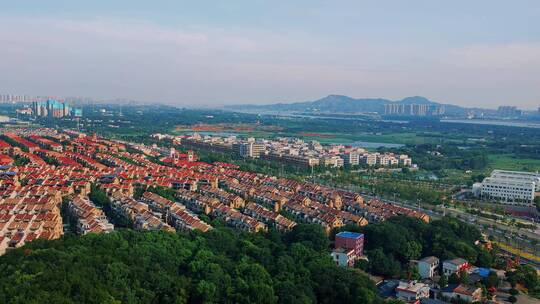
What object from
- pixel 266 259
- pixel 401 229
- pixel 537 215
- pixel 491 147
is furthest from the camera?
pixel 491 147

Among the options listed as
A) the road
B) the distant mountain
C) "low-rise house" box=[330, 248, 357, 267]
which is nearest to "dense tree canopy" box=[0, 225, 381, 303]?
"low-rise house" box=[330, 248, 357, 267]

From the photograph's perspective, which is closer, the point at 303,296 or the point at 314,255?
the point at 303,296

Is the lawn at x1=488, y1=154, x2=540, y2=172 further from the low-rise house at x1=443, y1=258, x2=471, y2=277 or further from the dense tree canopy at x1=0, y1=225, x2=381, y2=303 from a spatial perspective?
the dense tree canopy at x1=0, y1=225, x2=381, y2=303

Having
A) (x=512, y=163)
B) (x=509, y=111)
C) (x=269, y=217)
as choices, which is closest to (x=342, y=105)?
(x=509, y=111)

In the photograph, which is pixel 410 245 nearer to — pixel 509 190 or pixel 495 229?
pixel 495 229

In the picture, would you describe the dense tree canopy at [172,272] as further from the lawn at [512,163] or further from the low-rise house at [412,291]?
the lawn at [512,163]

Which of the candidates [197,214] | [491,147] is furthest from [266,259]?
[491,147]

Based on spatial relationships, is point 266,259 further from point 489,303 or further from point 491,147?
point 491,147

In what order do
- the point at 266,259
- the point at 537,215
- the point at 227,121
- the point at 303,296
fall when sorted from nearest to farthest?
the point at 303,296, the point at 266,259, the point at 537,215, the point at 227,121
